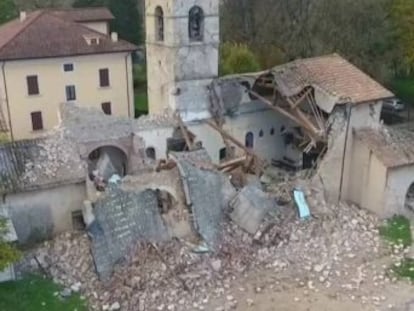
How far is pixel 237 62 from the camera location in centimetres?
3884

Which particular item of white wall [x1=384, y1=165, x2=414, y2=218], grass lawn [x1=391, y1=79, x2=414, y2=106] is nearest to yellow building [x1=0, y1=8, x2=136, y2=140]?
white wall [x1=384, y1=165, x2=414, y2=218]

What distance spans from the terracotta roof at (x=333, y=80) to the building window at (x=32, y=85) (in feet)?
46.6

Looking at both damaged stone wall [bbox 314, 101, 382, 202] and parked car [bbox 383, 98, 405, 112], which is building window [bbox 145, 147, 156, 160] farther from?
parked car [bbox 383, 98, 405, 112]

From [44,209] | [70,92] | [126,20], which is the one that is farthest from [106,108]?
[126,20]

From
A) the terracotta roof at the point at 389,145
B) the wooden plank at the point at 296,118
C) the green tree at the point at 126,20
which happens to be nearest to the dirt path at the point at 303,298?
the terracotta roof at the point at 389,145

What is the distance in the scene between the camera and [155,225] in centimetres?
2273

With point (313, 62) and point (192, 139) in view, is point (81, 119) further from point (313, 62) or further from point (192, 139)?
point (313, 62)

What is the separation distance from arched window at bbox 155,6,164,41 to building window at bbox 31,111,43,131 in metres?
10.6

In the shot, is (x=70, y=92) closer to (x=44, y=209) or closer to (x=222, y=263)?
(x=44, y=209)

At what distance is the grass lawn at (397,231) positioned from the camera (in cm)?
2414

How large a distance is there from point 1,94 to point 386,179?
2116 centimetres

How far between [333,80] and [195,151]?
688 centimetres

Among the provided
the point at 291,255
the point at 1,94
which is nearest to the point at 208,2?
the point at 291,255

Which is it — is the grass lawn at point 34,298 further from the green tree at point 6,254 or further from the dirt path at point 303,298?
the dirt path at point 303,298
